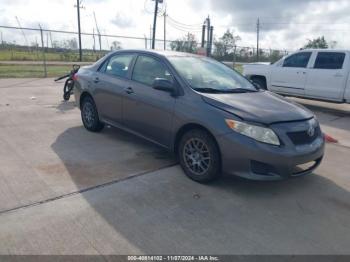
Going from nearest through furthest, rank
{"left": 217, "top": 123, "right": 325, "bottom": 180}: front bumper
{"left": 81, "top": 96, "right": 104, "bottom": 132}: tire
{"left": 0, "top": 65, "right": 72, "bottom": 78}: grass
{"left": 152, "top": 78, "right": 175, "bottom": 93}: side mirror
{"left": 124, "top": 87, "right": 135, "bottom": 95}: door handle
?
{"left": 217, "top": 123, "right": 325, "bottom": 180}: front bumper
{"left": 152, "top": 78, "right": 175, "bottom": 93}: side mirror
{"left": 124, "top": 87, "right": 135, "bottom": 95}: door handle
{"left": 81, "top": 96, "right": 104, "bottom": 132}: tire
{"left": 0, "top": 65, "right": 72, "bottom": 78}: grass

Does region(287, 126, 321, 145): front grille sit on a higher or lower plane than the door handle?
lower

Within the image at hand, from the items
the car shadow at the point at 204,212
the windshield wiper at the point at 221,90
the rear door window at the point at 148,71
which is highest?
the rear door window at the point at 148,71

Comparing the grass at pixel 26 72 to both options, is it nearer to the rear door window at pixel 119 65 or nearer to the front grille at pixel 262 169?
the rear door window at pixel 119 65

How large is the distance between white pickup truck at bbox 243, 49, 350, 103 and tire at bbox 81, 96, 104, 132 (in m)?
5.08

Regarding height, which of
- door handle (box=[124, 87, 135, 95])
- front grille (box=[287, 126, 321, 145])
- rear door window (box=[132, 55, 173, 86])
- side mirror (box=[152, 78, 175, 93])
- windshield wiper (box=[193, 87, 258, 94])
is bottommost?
front grille (box=[287, 126, 321, 145])

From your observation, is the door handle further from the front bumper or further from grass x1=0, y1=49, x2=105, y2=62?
grass x1=0, y1=49, x2=105, y2=62

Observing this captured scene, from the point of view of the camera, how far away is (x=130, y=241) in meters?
2.79

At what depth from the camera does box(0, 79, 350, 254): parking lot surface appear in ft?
9.19

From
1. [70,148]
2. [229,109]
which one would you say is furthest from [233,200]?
[70,148]

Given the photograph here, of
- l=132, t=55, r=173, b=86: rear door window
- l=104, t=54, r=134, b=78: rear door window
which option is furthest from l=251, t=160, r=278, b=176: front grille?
l=104, t=54, r=134, b=78: rear door window

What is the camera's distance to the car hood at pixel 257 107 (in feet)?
12.0

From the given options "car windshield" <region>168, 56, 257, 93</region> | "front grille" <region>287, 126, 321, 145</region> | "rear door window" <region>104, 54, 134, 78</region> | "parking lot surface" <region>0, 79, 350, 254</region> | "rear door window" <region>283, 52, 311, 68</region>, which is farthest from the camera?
"rear door window" <region>283, 52, 311, 68</region>

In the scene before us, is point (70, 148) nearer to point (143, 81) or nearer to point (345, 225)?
point (143, 81)

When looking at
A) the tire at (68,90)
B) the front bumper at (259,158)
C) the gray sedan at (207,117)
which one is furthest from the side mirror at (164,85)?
the tire at (68,90)
